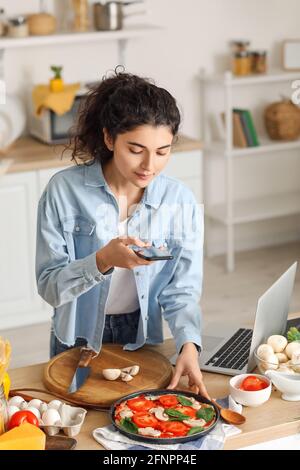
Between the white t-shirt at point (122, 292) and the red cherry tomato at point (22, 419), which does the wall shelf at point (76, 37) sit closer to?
the white t-shirt at point (122, 292)

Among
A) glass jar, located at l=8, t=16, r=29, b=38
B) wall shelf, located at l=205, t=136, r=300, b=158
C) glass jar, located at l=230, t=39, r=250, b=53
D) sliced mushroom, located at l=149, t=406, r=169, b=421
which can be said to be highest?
glass jar, located at l=8, t=16, r=29, b=38

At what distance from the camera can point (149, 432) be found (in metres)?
1.77

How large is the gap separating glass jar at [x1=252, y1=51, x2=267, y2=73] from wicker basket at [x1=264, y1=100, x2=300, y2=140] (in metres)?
0.21

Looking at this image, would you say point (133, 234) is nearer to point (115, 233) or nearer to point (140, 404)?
point (115, 233)

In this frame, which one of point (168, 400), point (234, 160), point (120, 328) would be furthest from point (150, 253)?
point (234, 160)

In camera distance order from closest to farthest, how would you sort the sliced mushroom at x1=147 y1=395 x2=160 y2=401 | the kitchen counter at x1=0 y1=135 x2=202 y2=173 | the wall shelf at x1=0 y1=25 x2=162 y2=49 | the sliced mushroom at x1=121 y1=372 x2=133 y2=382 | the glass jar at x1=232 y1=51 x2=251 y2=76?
the sliced mushroom at x1=147 y1=395 x2=160 y2=401 < the sliced mushroom at x1=121 y1=372 x2=133 y2=382 < the kitchen counter at x1=0 y1=135 x2=202 y2=173 < the wall shelf at x1=0 y1=25 x2=162 y2=49 < the glass jar at x1=232 y1=51 x2=251 y2=76

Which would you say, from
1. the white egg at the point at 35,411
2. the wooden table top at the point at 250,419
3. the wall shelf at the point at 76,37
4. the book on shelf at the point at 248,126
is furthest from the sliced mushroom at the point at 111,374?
the book on shelf at the point at 248,126

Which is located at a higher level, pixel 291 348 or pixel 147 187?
pixel 147 187

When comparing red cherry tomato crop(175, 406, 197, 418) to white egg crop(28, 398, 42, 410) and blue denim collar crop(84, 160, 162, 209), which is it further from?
blue denim collar crop(84, 160, 162, 209)

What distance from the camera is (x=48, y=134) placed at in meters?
4.38

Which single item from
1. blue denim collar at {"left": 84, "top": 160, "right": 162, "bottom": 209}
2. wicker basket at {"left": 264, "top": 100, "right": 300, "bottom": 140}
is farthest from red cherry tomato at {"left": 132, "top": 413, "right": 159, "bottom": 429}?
wicker basket at {"left": 264, "top": 100, "right": 300, "bottom": 140}

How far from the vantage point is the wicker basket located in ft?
16.5

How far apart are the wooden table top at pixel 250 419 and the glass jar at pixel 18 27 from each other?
2627mm

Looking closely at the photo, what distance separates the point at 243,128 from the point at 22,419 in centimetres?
343
